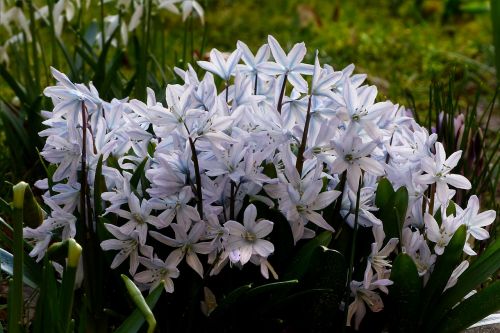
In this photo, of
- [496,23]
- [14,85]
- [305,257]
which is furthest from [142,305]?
[496,23]

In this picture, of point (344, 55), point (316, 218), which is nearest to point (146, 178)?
point (316, 218)

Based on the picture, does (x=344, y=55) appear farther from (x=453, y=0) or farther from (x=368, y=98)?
(x=368, y=98)

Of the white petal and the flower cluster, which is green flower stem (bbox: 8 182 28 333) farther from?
the white petal

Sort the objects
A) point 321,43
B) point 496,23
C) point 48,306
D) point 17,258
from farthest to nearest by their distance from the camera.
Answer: point 321,43, point 496,23, point 48,306, point 17,258

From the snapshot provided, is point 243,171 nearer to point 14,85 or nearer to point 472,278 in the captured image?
point 472,278

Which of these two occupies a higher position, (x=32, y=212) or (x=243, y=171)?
(x=243, y=171)

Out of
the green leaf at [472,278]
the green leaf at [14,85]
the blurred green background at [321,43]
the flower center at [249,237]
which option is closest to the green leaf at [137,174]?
the flower center at [249,237]
